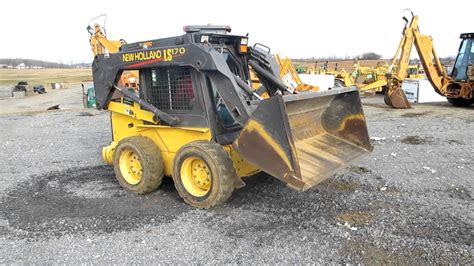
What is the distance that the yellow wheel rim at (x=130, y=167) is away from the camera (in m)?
5.60

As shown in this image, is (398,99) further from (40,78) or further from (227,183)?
(40,78)

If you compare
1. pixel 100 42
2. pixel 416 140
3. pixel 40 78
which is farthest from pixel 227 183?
pixel 40 78

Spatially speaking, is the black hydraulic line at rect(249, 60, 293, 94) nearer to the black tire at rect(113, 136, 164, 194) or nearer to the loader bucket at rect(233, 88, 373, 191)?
the loader bucket at rect(233, 88, 373, 191)

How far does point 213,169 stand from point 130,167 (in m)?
1.73

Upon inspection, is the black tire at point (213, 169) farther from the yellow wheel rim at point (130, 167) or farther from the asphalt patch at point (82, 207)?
the yellow wheel rim at point (130, 167)

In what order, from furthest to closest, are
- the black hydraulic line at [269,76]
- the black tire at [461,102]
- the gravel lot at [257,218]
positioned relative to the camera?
the black tire at [461,102]
the black hydraulic line at [269,76]
the gravel lot at [257,218]

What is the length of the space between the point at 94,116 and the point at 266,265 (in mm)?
11510

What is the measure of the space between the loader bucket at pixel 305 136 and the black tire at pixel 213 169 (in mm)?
286

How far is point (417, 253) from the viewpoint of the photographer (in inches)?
144

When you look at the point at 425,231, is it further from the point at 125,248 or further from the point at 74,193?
the point at 74,193

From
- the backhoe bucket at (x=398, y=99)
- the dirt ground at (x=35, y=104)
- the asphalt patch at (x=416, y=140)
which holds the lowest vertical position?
the asphalt patch at (x=416, y=140)

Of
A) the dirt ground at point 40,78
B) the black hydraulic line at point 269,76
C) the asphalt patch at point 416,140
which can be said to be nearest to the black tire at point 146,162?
the black hydraulic line at point 269,76

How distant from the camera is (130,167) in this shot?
570 centimetres

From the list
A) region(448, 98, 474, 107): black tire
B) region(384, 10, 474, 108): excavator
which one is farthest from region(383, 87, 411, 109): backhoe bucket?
region(448, 98, 474, 107): black tire
